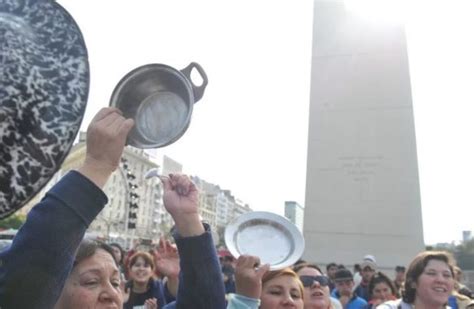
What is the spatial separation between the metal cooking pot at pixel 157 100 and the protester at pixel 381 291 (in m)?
4.91

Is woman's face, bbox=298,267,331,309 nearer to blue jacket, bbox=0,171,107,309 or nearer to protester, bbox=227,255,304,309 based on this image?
protester, bbox=227,255,304,309

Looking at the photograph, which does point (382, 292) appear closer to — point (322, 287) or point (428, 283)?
point (428, 283)

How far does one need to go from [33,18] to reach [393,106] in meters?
11.9

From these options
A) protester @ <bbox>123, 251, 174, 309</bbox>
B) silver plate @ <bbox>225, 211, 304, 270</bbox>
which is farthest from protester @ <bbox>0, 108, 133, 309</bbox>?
protester @ <bbox>123, 251, 174, 309</bbox>

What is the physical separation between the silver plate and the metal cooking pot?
52.8 inches

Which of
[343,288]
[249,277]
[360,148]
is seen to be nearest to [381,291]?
[343,288]

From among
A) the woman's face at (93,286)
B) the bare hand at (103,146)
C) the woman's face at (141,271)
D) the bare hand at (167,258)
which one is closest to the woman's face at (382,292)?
the woman's face at (141,271)

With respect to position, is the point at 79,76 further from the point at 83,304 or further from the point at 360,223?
the point at 360,223

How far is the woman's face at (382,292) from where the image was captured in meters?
5.46

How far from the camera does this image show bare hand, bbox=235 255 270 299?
1999 mm

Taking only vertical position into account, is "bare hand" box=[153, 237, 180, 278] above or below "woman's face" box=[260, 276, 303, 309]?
above

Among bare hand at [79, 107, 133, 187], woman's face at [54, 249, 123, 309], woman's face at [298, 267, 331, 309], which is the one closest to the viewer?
bare hand at [79, 107, 133, 187]

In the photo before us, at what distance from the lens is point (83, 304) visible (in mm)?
1342

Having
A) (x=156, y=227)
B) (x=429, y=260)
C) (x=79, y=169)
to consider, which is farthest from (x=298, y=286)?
(x=156, y=227)
